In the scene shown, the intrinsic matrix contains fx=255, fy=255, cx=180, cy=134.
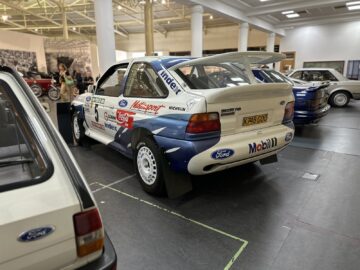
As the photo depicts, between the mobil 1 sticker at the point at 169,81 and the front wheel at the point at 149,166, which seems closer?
the mobil 1 sticker at the point at 169,81

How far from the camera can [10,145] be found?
54.7 inches

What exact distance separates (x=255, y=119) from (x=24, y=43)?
15276 millimetres

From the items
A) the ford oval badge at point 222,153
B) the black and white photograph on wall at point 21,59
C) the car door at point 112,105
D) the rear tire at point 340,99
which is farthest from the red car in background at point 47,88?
the rear tire at point 340,99

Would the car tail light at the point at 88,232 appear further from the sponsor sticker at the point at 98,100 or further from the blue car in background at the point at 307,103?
the blue car in background at the point at 307,103

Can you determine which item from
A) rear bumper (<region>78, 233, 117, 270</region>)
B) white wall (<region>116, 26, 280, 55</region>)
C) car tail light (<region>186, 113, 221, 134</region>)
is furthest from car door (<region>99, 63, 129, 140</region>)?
white wall (<region>116, 26, 280, 55</region>)

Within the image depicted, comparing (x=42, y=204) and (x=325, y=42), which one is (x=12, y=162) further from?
(x=325, y=42)

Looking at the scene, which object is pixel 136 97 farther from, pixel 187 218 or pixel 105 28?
pixel 105 28

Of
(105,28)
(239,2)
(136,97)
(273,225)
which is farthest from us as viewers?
(239,2)

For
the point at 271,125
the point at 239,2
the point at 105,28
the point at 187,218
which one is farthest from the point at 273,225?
the point at 239,2

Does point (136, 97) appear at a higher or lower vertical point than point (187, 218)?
higher

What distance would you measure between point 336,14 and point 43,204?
16.5 metres

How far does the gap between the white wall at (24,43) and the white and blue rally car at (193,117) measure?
515 inches

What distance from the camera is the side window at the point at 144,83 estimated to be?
266 cm

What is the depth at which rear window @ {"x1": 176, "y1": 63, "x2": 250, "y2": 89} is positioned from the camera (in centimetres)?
262
